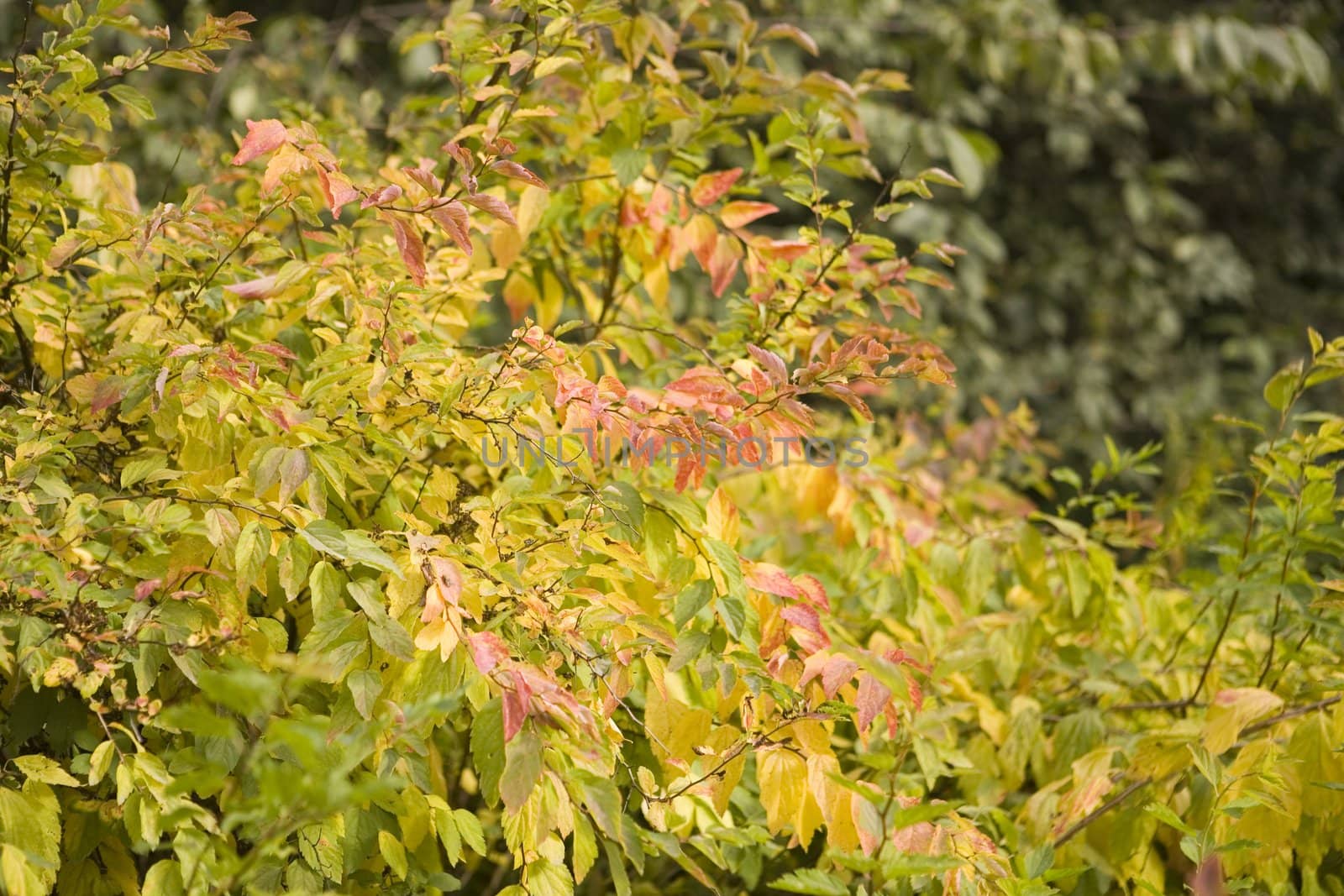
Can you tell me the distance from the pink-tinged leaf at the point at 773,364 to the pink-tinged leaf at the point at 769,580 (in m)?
0.19

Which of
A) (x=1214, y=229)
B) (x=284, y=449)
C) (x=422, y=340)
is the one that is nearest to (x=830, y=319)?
(x=422, y=340)

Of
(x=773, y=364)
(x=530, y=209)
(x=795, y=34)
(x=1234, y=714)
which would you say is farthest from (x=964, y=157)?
(x=773, y=364)

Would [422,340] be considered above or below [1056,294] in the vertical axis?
above

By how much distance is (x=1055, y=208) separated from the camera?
16.0ft

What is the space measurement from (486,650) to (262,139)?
51 cm

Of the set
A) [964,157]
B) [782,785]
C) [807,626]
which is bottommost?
[964,157]

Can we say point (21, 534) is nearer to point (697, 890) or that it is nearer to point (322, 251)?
point (322, 251)

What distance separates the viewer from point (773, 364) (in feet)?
3.40

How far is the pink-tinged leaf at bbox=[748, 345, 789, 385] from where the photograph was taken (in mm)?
1028

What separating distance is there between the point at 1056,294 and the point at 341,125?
3.89 m

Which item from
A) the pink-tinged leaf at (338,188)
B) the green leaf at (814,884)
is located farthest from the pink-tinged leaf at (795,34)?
the green leaf at (814,884)

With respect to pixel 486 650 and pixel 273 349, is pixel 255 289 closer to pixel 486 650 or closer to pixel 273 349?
pixel 273 349

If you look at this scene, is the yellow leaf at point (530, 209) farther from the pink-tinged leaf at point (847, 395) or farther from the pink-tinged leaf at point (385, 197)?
the pink-tinged leaf at point (847, 395)

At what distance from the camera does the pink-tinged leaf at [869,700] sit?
3.27 feet
